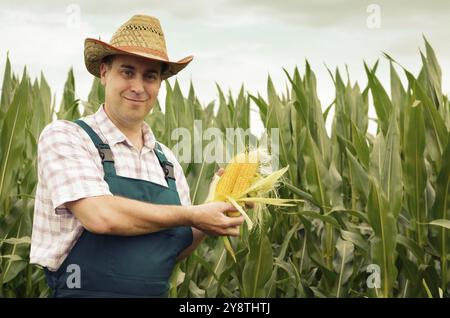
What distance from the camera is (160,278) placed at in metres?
2.41

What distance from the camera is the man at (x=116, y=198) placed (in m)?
2.16

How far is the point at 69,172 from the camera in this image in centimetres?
218

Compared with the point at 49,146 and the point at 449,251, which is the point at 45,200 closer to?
the point at 49,146

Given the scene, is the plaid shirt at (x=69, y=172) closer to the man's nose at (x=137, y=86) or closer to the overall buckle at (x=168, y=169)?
the overall buckle at (x=168, y=169)

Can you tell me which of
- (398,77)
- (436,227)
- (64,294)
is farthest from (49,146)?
(398,77)

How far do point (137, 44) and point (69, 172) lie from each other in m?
0.50

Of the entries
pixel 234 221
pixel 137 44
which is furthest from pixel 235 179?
pixel 137 44

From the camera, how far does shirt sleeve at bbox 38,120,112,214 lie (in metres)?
2.16

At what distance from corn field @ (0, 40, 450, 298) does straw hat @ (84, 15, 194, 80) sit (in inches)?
33.4

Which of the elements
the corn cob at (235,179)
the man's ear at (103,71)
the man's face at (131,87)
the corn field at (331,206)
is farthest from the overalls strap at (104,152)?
the corn field at (331,206)

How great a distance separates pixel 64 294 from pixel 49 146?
0.51 metres

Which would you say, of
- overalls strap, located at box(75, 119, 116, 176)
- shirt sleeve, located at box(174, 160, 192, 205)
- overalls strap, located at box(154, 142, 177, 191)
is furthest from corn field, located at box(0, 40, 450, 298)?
overalls strap, located at box(75, 119, 116, 176)

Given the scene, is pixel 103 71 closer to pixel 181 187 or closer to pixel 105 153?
pixel 105 153
